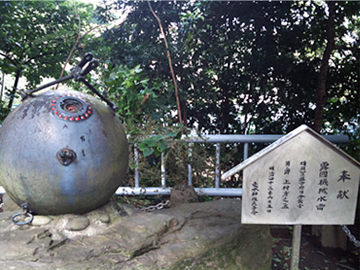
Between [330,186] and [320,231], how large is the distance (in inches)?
72.0

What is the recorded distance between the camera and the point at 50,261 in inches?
79.7

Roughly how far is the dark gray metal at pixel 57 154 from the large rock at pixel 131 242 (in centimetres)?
19

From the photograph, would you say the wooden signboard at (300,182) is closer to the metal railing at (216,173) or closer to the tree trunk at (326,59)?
the metal railing at (216,173)

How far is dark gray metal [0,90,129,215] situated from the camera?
221cm

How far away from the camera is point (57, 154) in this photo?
220cm

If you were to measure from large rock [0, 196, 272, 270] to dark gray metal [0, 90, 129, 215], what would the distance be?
19 cm

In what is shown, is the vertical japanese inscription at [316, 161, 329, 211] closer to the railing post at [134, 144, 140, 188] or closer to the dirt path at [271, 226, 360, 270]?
the dirt path at [271, 226, 360, 270]

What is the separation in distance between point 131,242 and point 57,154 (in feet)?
2.91

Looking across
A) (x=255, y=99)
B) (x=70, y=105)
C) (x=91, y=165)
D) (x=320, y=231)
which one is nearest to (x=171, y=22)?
(x=255, y=99)

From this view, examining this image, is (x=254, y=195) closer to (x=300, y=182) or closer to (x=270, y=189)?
(x=270, y=189)

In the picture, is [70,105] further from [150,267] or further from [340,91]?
[340,91]

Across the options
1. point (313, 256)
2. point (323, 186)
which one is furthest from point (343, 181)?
point (313, 256)

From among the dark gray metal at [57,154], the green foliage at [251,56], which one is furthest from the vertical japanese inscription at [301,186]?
the green foliage at [251,56]

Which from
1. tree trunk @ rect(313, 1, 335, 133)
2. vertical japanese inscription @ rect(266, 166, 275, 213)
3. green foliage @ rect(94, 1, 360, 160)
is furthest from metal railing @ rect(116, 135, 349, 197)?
vertical japanese inscription @ rect(266, 166, 275, 213)
